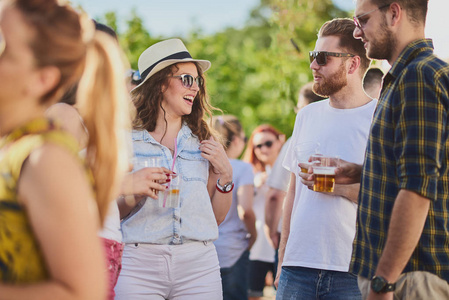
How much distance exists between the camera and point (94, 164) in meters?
1.68

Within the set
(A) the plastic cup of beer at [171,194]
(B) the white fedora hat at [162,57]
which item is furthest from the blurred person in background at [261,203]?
(A) the plastic cup of beer at [171,194]

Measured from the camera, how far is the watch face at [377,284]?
227 cm

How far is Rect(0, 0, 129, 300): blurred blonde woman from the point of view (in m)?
1.41

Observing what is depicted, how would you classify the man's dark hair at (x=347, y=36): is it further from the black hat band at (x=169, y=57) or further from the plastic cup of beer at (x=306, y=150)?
the black hat band at (x=169, y=57)

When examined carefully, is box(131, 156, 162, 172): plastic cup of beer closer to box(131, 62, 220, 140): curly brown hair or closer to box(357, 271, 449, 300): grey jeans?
box(131, 62, 220, 140): curly brown hair

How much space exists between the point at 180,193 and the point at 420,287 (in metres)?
1.69

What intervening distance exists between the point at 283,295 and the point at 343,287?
396mm

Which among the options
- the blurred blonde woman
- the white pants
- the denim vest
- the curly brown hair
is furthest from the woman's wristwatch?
the blurred blonde woman

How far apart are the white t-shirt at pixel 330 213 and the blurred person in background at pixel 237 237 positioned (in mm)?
2352

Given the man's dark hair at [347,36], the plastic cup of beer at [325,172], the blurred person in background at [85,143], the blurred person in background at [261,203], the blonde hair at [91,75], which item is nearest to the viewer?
the blonde hair at [91,75]

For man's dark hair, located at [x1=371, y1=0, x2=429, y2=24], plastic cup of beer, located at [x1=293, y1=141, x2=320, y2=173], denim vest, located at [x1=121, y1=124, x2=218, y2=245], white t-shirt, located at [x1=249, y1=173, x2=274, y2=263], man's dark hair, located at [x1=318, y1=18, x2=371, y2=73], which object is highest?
man's dark hair, located at [x1=318, y1=18, x2=371, y2=73]

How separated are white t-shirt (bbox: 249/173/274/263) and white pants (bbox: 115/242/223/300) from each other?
3870 mm

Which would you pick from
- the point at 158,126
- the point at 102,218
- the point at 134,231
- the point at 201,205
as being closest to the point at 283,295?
the point at 201,205

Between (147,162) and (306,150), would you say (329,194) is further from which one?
(147,162)
